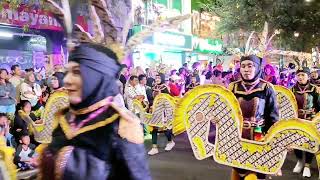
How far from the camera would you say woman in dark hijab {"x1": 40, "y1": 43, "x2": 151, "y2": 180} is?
229 centimetres

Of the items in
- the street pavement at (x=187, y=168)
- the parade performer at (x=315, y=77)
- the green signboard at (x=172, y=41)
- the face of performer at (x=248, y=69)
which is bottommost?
the street pavement at (x=187, y=168)

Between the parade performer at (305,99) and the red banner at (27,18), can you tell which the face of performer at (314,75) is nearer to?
the parade performer at (305,99)

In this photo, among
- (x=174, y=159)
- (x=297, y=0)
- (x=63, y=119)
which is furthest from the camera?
(x=297, y=0)

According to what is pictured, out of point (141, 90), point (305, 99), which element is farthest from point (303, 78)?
point (141, 90)

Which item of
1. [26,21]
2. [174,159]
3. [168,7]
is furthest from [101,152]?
[168,7]

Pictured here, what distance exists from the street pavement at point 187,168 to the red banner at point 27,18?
549cm

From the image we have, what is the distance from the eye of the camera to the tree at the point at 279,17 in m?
20.6

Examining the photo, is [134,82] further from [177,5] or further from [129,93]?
[177,5]

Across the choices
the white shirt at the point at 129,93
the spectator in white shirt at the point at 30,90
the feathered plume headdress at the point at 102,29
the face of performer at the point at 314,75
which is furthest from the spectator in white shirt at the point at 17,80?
the feathered plume headdress at the point at 102,29

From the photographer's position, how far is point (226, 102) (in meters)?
4.98

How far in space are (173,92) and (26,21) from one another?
5.69 metres

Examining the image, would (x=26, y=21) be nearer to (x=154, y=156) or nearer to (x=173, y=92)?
(x=173, y=92)

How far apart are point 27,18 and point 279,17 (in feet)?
37.7

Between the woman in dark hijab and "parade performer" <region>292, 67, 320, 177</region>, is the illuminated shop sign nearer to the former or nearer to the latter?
"parade performer" <region>292, 67, 320, 177</region>
